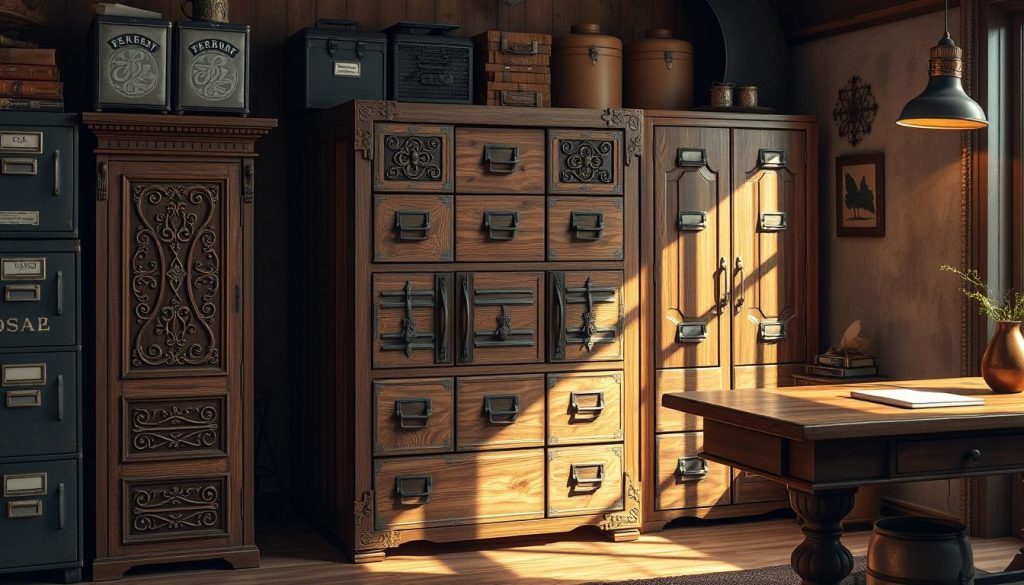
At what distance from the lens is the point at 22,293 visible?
462 cm

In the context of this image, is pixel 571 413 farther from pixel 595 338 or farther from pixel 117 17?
pixel 117 17

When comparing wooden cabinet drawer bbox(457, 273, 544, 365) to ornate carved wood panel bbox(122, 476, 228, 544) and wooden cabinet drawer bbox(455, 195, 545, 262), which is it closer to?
wooden cabinet drawer bbox(455, 195, 545, 262)

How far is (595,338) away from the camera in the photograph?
17.4ft

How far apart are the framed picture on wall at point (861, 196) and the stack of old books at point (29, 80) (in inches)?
133

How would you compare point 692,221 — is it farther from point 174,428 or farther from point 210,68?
point 174,428

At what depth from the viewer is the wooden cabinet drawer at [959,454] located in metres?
3.51

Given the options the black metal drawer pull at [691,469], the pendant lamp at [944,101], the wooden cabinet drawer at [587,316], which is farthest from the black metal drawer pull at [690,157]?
the pendant lamp at [944,101]

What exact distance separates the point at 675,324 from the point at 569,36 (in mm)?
1341

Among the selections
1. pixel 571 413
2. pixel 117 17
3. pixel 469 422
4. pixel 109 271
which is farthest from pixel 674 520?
pixel 117 17

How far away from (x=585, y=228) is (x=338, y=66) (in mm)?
1234

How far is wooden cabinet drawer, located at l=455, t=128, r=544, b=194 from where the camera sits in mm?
5090

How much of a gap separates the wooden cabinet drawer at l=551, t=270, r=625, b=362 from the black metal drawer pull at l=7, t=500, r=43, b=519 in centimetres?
204

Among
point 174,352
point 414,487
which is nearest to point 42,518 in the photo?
point 174,352

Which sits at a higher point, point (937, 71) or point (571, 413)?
point (937, 71)
